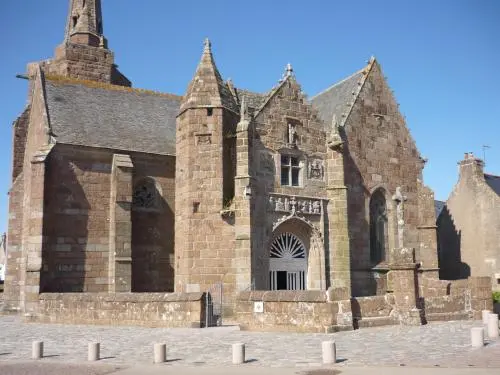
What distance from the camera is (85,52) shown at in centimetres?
3341

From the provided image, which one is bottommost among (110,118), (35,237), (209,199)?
(35,237)

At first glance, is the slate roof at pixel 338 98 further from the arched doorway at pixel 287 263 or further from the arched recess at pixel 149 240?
the arched recess at pixel 149 240

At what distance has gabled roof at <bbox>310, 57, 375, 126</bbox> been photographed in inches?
980

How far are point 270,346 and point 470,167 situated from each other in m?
23.5

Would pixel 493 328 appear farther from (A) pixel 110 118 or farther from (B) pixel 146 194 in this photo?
(A) pixel 110 118

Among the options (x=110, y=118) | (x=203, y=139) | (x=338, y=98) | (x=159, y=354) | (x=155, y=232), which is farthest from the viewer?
(x=338, y=98)

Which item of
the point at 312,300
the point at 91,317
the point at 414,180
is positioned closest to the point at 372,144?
the point at 414,180

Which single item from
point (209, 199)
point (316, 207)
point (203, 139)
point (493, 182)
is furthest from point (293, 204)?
point (493, 182)

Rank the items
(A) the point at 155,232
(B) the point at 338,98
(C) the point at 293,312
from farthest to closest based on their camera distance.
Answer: (B) the point at 338,98 → (A) the point at 155,232 → (C) the point at 293,312

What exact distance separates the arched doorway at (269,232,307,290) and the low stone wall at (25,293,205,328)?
5.02 metres

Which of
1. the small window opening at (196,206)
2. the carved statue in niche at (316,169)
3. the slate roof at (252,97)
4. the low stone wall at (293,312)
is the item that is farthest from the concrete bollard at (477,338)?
the slate roof at (252,97)

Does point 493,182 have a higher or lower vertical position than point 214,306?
higher

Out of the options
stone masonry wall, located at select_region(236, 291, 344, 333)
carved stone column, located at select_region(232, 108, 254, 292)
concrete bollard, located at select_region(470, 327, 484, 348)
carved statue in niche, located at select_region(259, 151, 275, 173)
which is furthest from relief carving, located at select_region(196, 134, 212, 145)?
concrete bollard, located at select_region(470, 327, 484, 348)

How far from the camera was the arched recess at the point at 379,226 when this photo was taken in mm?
24484
